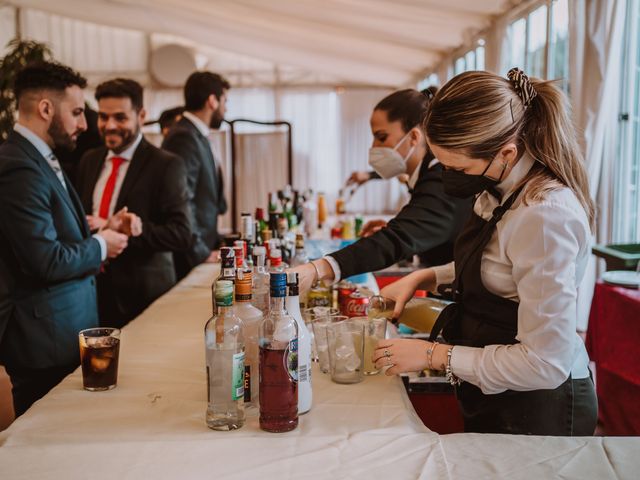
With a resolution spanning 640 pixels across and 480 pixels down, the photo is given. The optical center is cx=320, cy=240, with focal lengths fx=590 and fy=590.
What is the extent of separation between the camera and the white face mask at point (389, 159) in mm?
2361

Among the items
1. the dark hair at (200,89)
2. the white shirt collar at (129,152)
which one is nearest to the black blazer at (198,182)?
the dark hair at (200,89)

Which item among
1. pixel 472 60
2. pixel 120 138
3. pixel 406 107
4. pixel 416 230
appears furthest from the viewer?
pixel 472 60

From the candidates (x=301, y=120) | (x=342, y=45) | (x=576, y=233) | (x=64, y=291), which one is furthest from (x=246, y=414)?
(x=301, y=120)

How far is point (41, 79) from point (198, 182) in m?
1.68

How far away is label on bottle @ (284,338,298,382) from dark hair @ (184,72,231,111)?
308cm

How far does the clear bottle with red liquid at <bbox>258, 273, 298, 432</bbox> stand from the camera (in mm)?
1122

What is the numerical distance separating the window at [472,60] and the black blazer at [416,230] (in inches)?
183

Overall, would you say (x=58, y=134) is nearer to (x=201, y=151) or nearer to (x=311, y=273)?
(x=311, y=273)

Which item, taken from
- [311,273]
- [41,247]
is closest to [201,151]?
[41,247]

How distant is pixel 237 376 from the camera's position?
1.12 metres

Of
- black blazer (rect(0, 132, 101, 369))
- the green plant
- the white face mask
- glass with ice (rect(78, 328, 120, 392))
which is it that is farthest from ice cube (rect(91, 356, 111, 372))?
the green plant

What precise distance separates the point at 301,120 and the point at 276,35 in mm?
3226

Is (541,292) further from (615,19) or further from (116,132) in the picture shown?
(615,19)

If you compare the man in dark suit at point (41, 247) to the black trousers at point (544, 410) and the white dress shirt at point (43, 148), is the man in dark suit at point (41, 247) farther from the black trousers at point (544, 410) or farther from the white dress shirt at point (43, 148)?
the black trousers at point (544, 410)
